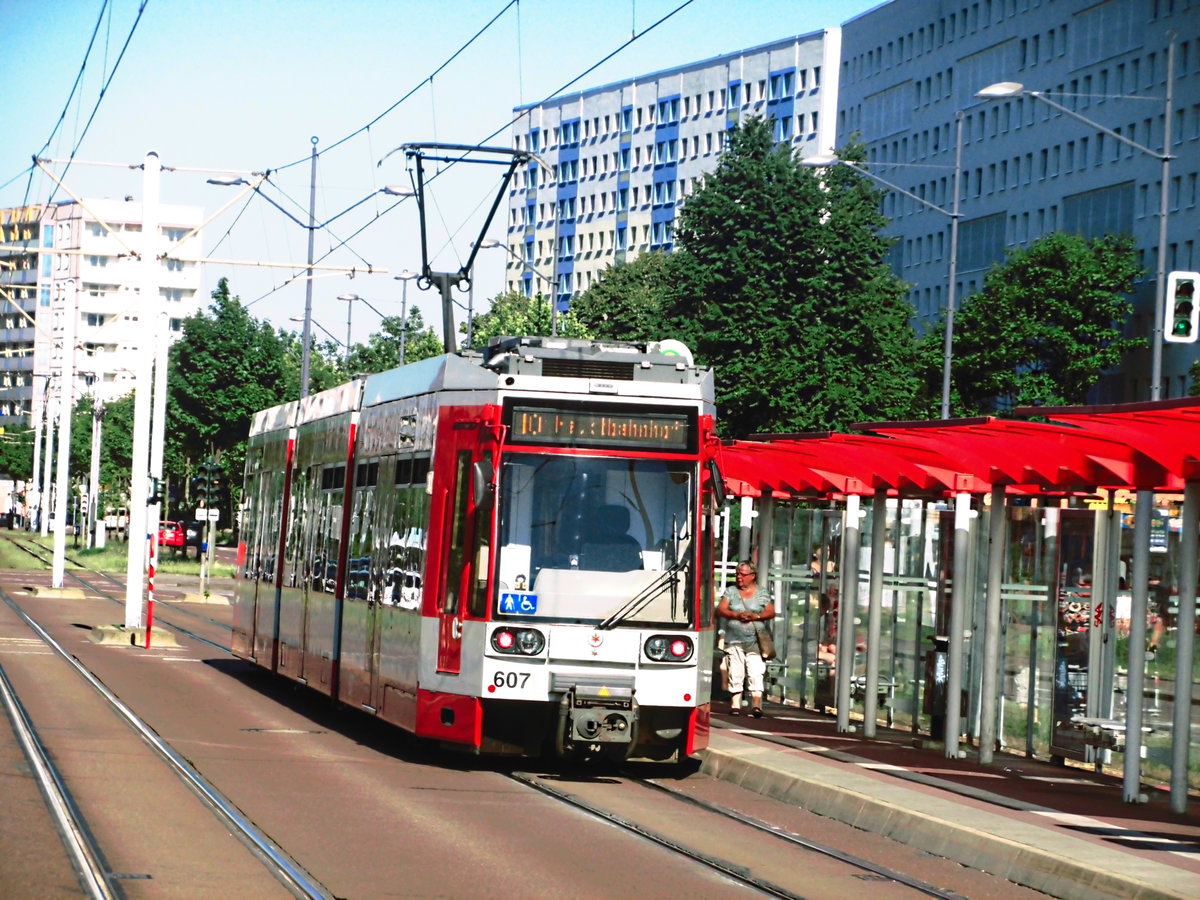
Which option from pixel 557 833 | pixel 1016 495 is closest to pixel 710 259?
pixel 1016 495

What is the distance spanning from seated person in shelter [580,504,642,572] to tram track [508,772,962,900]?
5.09 ft

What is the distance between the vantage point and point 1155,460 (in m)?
14.3

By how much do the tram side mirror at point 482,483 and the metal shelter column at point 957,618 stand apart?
15.0ft

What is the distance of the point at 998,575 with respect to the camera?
17.7 meters

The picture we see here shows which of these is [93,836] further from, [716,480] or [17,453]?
[17,453]

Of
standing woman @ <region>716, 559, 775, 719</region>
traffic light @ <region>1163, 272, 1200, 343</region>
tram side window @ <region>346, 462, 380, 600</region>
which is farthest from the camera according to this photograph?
traffic light @ <region>1163, 272, 1200, 343</region>

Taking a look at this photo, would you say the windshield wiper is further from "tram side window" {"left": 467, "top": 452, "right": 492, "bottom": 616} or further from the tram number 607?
"tram side window" {"left": 467, "top": 452, "right": 492, "bottom": 616}

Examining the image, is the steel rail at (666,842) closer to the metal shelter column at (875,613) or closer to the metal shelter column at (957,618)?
the metal shelter column at (957,618)

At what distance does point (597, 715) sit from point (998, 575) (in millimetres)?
3985

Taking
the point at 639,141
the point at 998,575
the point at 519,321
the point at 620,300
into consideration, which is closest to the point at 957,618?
the point at 998,575

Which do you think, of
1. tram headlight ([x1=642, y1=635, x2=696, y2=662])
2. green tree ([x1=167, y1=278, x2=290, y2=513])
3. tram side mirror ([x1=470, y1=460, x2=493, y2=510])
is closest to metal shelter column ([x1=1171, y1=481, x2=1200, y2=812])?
tram headlight ([x1=642, y1=635, x2=696, y2=662])

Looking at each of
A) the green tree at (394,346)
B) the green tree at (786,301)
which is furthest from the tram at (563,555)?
the green tree at (394,346)

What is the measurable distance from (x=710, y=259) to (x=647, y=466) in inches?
1483

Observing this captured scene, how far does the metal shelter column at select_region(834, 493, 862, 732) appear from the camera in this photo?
67.9 feet
